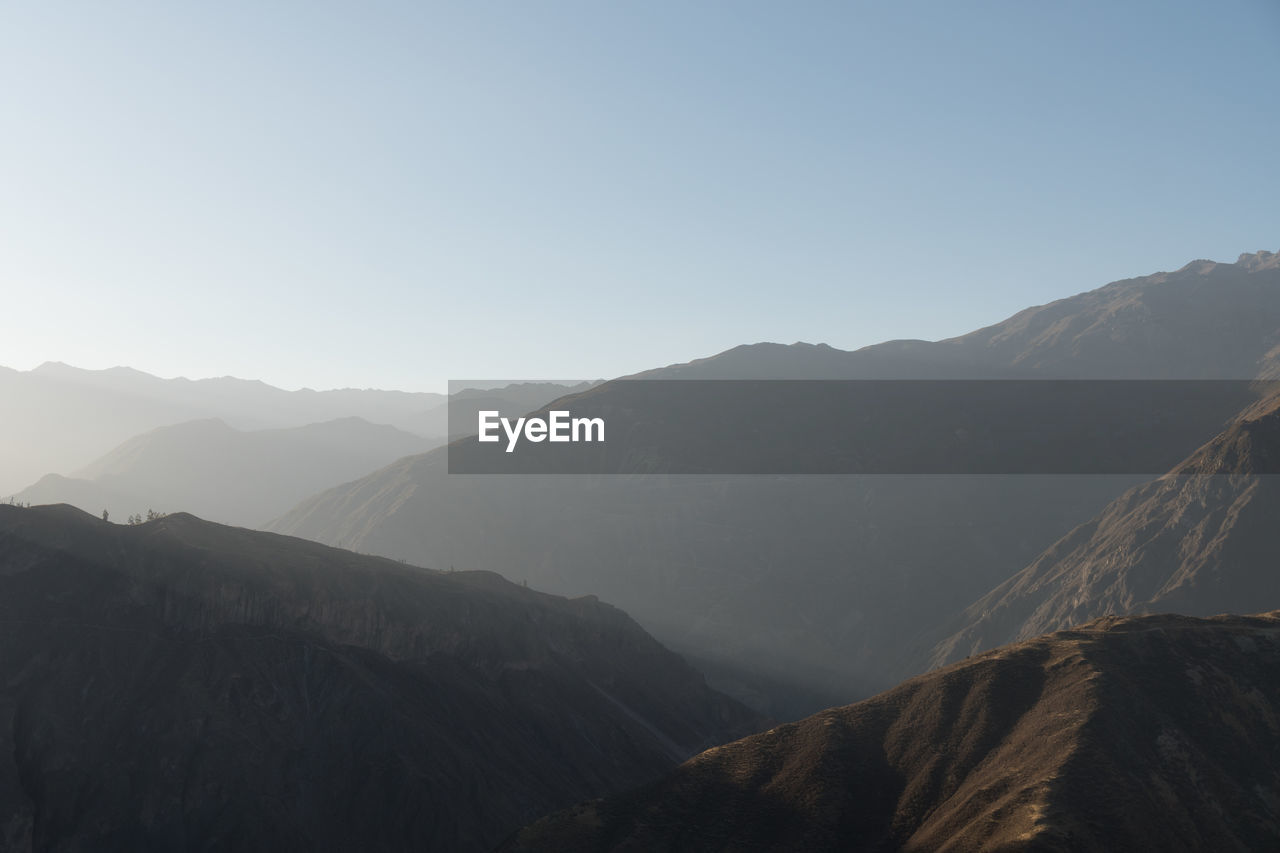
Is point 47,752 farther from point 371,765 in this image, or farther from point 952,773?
point 952,773

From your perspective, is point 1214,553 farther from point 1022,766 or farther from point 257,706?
point 257,706

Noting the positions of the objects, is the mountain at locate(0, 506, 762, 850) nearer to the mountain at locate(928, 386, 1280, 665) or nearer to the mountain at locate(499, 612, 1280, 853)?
the mountain at locate(499, 612, 1280, 853)

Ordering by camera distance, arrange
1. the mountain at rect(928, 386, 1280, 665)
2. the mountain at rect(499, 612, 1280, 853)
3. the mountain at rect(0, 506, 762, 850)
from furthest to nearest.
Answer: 1. the mountain at rect(928, 386, 1280, 665)
2. the mountain at rect(0, 506, 762, 850)
3. the mountain at rect(499, 612, 1280, 853)

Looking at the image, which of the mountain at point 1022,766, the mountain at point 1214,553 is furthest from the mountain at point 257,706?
the mountain at point 1214,553

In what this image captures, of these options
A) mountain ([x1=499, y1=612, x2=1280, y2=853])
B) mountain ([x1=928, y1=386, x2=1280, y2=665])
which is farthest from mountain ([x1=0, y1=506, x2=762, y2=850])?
mountain ([x1=928, y1=386, x2=1280, y2=665])

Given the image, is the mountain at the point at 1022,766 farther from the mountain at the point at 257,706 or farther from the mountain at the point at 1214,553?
the mountain at the point at 1214,553

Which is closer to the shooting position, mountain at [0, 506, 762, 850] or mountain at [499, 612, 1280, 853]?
mountain at [499, 612, 1280, 853]

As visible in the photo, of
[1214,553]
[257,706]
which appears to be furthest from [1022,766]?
[1214,553]
